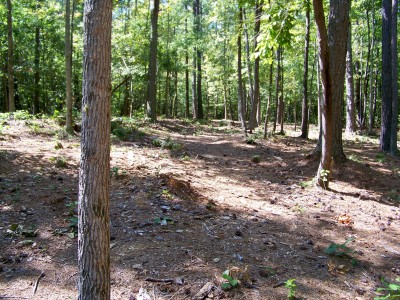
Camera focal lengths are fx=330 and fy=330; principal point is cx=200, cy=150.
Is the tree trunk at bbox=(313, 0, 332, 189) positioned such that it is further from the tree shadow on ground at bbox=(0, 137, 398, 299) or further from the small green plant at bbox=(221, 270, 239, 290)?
the small green plant at bbox=(221, 270, 239, 290)

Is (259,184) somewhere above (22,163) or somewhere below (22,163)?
below

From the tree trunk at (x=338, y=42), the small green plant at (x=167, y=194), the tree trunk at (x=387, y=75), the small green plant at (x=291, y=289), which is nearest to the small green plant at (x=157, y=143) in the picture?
the small green plant at (x=167, y=194)

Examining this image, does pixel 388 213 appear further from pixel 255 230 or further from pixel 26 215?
pixel 26 215

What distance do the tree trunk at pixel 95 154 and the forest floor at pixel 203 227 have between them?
825 millimetres

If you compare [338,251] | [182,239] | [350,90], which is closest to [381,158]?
[338,251]

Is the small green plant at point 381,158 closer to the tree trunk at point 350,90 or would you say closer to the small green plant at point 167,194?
the tree trunk at point 350,90

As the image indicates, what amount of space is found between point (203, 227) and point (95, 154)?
9.22ft

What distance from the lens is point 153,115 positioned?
1664 cm

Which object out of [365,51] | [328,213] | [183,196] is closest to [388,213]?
[328,213]

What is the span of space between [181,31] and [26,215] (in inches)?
983

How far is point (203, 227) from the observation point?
196 inches

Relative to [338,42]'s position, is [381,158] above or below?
below

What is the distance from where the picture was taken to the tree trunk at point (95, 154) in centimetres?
250

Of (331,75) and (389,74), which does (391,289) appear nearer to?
(331,75)
